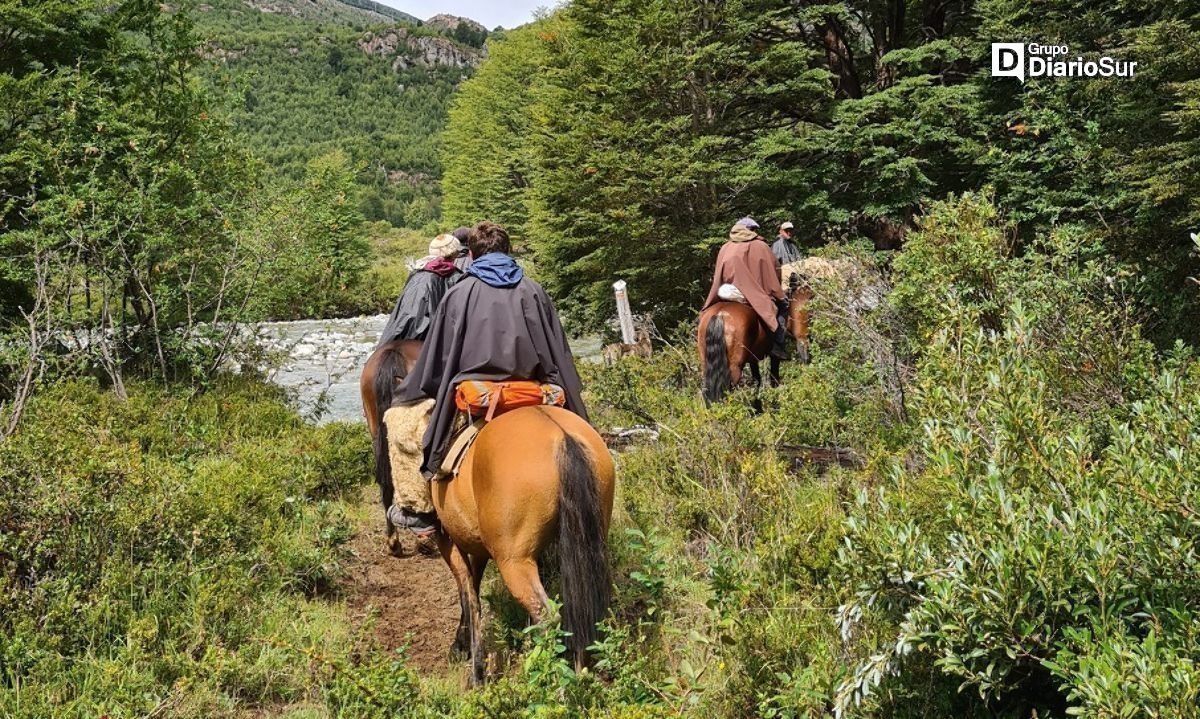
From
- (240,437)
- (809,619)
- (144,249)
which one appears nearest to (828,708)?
(809,619)

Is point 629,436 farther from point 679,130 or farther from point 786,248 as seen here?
point 679,130

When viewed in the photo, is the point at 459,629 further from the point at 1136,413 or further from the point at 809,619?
the point at 1136,413

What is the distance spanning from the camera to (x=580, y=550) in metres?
3.42

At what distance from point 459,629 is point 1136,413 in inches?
133

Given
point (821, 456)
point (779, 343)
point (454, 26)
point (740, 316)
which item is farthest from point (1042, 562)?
point (454, 26)

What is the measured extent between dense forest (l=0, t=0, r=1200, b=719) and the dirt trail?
58mm

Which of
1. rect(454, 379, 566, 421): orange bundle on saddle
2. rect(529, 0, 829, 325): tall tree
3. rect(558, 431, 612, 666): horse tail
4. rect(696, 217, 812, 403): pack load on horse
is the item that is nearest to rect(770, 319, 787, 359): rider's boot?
rect(696, 217, 812, 403): pack load on horse

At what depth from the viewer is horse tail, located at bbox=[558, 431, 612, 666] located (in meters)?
3.41

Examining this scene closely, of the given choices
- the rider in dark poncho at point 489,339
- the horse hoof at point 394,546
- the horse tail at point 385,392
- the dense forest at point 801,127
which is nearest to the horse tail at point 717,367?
the horse tail at point 385,392

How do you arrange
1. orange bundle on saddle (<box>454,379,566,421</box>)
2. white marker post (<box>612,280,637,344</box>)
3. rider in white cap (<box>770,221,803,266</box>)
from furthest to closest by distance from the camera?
rider in white cap (<box>770,221,803,266</box>)
white marker post (<box>612,280,637,344</box>)
orange bundle on saddle (<box>454,379,566,421</box>)

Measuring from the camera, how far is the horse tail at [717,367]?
25.6 feet

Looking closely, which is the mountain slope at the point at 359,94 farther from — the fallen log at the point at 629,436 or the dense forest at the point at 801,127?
the fallen log at the point at 629,436

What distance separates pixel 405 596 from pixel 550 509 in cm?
235

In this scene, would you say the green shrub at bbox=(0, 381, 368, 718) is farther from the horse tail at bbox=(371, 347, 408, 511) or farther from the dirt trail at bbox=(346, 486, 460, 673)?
the horse tail at bbox=(371, 347, 408, 511)
